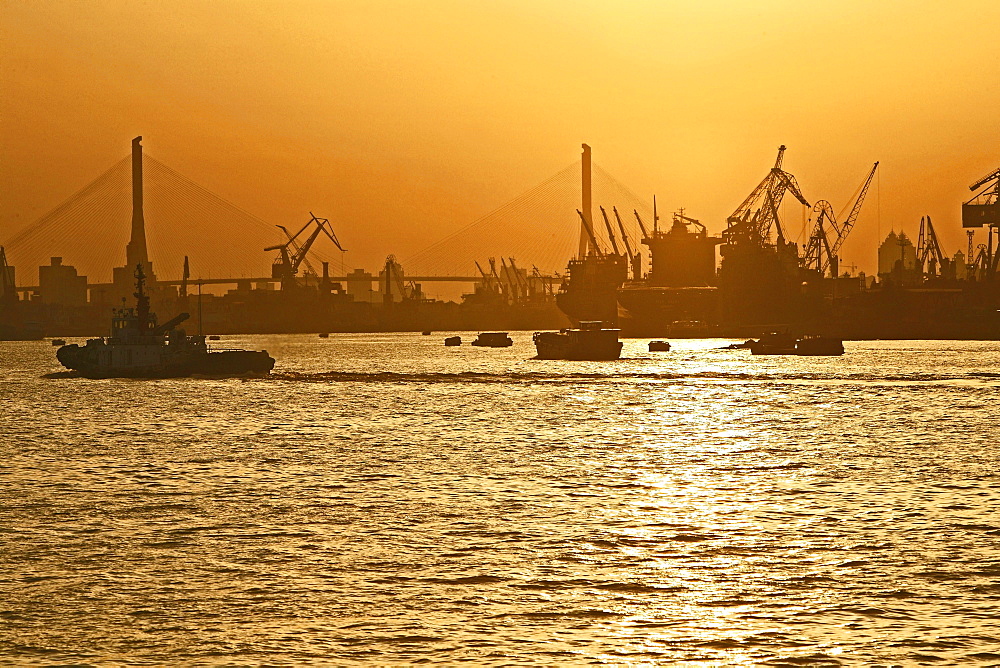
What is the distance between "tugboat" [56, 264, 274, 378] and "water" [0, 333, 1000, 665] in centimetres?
6690

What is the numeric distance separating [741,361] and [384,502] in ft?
521

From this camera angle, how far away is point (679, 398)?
344 ft

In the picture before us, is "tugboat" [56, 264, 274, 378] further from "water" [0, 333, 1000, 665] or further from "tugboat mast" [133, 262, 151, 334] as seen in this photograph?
"water" [0, 333, 1000, 665]

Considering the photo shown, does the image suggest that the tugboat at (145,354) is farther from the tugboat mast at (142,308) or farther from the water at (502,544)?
the water at (502,544)

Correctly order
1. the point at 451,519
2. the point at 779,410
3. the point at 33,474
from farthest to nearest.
→ the point at 779,410
the point at 33,474
the point at 451,519

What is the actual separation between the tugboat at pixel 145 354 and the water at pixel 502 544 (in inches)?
2634

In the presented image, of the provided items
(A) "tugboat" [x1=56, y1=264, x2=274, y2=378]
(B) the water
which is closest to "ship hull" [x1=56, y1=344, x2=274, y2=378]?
(A) "tugboat" [x1=56, y1=264, x2=274, y2=378]

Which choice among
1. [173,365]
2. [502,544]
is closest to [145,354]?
[173,365]

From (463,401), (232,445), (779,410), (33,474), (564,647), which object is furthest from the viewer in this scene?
(463,401)

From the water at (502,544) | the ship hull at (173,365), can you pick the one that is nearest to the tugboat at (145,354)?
the ship hull at (173,365)

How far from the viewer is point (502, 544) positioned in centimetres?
3105

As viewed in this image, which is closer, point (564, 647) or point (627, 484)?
point (564, 647)

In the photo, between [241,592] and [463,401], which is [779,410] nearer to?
[463,401]

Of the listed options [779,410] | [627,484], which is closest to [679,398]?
[779,410]
